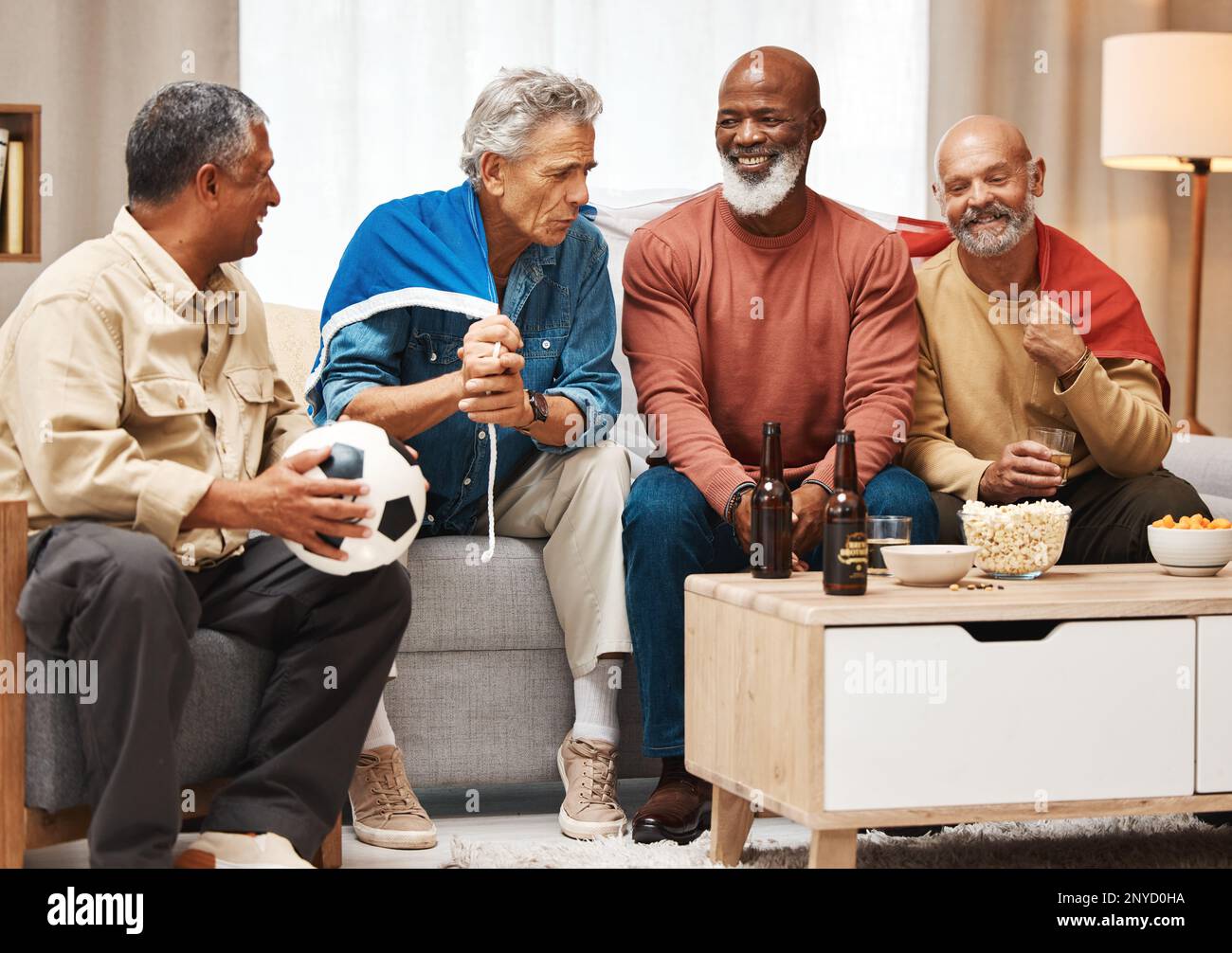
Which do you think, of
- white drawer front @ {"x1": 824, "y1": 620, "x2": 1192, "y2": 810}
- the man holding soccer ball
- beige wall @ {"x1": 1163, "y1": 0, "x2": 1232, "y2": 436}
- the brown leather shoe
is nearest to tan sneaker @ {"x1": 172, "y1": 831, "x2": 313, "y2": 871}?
the man holding soccer ball

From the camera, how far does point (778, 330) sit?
258 cm

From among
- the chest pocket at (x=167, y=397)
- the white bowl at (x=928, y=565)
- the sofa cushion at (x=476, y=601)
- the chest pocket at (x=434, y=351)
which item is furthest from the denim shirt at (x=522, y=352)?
the white bowl at (x=928, y=565)

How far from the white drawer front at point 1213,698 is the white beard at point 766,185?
1101 mm

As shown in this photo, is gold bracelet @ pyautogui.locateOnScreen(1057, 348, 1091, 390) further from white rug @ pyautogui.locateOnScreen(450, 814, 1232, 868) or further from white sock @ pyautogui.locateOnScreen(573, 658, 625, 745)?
white sock @ pyautogui.locateOnScreen(573, 658, 625, 745)

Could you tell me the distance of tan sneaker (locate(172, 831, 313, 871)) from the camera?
1810mm

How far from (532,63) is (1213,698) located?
9.02 ft

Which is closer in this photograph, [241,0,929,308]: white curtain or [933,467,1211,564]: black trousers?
[933,467,1211,564]: black trousers

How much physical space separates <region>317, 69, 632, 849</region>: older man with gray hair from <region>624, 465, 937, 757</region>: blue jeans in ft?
0.17

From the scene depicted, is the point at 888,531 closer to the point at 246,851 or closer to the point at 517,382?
the point at 517,382

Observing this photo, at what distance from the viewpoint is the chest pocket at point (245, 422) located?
1.99 m

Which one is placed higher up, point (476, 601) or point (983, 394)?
point (983, 394)

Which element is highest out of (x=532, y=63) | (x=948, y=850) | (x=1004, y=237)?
(x=532, y=63)

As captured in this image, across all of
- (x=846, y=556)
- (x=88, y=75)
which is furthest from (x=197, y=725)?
(x=88, y=75)

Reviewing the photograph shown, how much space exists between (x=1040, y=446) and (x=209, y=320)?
131 centimetres
